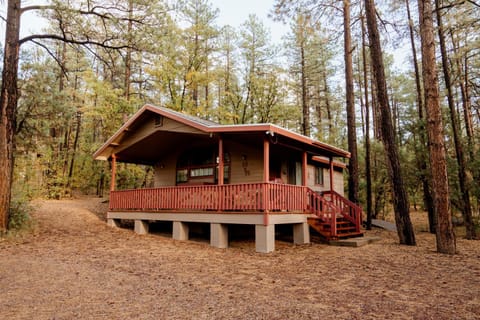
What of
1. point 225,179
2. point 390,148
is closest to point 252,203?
point 225,179

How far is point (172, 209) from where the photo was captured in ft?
35.8

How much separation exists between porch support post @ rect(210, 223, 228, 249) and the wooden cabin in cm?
3

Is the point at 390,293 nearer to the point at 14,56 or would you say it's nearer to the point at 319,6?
the point at 319,6

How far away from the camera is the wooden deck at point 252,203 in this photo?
8.74m

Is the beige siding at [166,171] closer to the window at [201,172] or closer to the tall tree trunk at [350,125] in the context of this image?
the window at [201,172]

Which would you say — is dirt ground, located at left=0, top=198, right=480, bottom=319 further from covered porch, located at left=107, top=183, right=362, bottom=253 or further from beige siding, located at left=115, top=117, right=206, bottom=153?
beige siding, located at left=115, top=117, right=206, bottom=153

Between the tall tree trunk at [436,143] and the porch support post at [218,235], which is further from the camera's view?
the porch support post at [218,235]

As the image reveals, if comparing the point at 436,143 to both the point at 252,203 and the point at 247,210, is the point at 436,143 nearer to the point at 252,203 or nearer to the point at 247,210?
the point at 252,203

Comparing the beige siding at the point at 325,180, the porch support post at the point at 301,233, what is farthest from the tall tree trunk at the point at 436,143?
the beige siding at the point at 325,180

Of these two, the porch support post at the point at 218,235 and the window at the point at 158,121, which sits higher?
the window at the point at 158,121

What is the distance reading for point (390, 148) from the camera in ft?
33.4

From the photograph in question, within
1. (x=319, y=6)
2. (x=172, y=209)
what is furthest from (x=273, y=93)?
(x=172, y=209)

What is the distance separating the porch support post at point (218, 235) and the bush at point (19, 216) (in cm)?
651

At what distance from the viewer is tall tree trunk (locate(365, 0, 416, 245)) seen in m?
9.91
